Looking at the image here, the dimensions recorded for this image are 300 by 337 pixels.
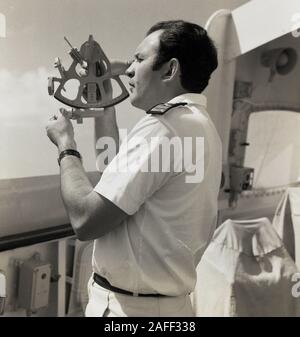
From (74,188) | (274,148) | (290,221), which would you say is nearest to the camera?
(74,188)

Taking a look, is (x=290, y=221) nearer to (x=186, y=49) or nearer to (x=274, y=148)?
(x=274, y=148)

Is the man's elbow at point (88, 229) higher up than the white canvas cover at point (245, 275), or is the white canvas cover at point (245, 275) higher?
the man's elbow at point (88, 229)

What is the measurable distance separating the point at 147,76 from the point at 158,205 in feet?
0.91

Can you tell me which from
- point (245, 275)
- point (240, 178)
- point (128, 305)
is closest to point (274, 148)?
point (240, 178)

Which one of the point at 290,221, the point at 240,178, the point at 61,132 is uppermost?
the point at 61,132

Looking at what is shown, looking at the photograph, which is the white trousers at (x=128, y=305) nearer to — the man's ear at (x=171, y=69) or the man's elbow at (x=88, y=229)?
the man's elbow at (x=88, y=229)

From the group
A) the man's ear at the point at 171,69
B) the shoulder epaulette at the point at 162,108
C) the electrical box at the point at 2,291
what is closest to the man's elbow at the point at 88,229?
the shoulder epaulette at the point at 162,108

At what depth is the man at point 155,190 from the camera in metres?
0.69

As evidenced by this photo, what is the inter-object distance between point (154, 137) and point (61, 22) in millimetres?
563

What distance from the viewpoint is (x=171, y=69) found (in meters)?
0.77

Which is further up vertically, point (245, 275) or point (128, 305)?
point (128, 305)

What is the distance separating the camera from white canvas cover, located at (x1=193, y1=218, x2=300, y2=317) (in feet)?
4.47
